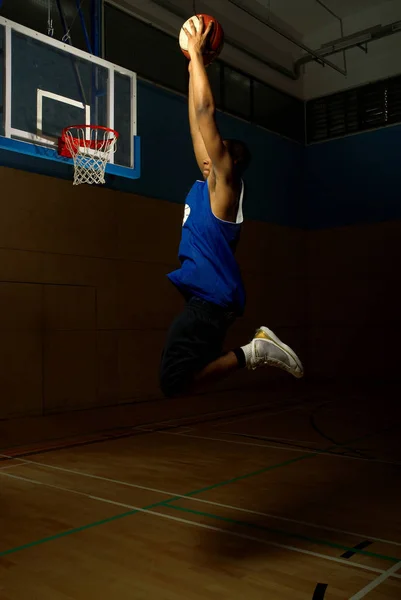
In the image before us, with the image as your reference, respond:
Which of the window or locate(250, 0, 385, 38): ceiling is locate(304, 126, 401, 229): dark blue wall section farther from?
locate(250, 0, 385, 38): ceiling

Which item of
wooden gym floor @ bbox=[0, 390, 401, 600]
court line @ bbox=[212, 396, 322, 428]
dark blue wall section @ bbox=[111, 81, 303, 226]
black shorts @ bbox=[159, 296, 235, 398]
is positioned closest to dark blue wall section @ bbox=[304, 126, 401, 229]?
dark blue wall section @ bbox=[111, 81, 303, 226]

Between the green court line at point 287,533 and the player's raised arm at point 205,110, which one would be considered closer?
the green court line at point 287,533

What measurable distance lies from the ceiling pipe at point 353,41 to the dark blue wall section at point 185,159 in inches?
54.6

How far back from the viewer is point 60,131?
204 inches

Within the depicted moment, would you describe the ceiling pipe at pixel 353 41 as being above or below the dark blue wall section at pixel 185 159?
above

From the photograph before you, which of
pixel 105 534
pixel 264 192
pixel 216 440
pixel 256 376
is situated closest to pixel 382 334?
pixel 256 376

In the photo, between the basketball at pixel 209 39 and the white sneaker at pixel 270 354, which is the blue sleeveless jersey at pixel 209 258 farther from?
the basketball at pixel 209 39

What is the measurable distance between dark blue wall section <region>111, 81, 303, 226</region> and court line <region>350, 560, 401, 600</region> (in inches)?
190

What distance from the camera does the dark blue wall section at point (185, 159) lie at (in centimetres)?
798

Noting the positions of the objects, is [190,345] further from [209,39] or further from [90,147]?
[90,147]

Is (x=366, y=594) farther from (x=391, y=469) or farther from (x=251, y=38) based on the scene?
(x=251, y=38)

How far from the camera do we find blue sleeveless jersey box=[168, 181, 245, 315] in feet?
9.88

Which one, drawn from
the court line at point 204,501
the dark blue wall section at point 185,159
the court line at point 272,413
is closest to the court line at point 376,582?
the court line at point 204,501

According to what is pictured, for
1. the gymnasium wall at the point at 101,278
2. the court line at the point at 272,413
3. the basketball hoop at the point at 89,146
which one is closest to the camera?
the basketball hoop at the point at 89,146
